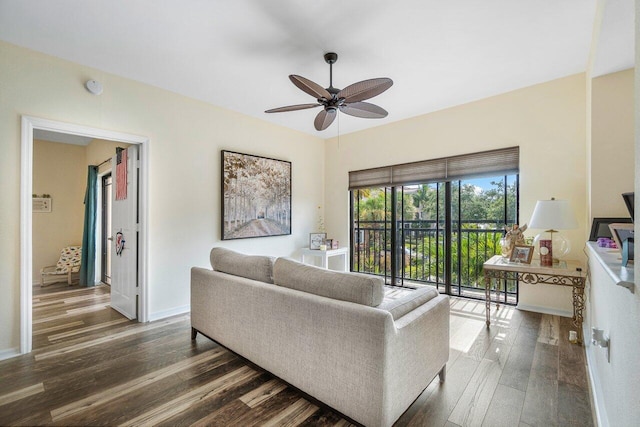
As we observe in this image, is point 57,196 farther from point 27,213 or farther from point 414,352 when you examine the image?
point 414,352

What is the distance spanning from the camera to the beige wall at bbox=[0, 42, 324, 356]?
2.44 meters

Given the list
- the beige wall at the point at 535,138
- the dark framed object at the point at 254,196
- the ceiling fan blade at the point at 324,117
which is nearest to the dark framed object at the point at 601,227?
the beige wall at the point at 535,138

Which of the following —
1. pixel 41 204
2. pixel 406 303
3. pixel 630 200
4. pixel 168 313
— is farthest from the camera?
pixel 41 204

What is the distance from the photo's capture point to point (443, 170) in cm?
397

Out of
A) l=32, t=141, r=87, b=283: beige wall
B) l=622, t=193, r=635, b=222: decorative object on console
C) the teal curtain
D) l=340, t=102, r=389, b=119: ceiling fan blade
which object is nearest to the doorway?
the teal curtain

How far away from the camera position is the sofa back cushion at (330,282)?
1561 mm

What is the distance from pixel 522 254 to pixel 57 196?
732 cm

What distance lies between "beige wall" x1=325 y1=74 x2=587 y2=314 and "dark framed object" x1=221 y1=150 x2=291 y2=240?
7.04ft

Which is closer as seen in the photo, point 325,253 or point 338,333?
point 338,333

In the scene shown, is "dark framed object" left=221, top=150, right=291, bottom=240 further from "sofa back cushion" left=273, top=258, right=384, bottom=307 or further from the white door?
"sofa back cushion" left=273, top=258, right=384, bottom=307

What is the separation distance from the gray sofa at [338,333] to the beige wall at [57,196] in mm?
4956

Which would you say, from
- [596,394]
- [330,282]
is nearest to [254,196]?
[330,282]

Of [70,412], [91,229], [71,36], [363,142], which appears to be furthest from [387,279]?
[91,229]

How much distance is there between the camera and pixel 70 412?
5.65 ft
